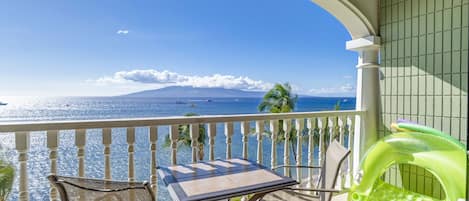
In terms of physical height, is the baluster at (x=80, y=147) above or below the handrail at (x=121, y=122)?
below

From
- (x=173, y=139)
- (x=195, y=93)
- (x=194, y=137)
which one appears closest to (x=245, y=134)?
(x=194, y=137)

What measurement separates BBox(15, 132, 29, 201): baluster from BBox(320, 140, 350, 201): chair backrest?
73.6 inches

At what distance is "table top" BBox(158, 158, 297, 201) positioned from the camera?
150 centimetres

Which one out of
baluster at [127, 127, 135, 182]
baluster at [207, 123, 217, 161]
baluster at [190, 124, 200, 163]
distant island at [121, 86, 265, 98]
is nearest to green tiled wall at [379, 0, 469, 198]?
baluster at [207, 123, 217, 161]

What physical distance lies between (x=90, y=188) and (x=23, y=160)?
2.46ft

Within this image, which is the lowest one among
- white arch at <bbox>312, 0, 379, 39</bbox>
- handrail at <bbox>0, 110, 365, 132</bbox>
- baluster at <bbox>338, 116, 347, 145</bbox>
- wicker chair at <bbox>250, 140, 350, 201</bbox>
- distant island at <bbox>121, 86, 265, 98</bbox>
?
wicker chair at <bbox>250, 140, 350, 201</bbox>

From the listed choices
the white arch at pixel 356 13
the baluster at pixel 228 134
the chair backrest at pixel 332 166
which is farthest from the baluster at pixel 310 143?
the white arch at pixel 356 13

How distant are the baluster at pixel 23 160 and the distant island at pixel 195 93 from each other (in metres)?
25.2

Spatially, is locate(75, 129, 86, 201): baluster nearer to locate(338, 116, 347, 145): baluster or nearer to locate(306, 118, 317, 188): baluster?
locate(306, 118, 317, 188): baluster

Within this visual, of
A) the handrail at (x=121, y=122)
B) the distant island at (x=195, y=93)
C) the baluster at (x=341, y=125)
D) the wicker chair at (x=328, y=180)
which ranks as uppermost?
the distant island at (x=195, y=93)

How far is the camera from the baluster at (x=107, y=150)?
6.50ft

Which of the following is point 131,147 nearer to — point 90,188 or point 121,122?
point 121,122

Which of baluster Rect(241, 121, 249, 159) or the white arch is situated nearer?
baluster Rect(241, 121, 249, 159)

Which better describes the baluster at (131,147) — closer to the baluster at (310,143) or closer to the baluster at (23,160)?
the baluster at (23,160)
